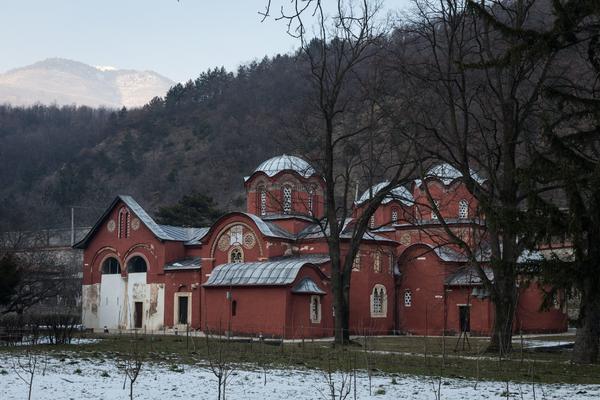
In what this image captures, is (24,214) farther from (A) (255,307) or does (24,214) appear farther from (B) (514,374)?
(B) (514,374)

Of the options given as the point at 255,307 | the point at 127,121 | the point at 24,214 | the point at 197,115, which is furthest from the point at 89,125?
the point at 255,307

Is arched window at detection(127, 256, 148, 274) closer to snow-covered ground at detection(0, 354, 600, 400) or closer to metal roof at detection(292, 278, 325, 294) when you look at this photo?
metal roof at detection(292, 278, 325, 294)

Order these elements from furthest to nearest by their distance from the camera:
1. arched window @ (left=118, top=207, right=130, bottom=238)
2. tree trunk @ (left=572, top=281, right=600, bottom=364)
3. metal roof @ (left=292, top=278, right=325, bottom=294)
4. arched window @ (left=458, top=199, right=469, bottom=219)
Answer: arched window @ (left=118, top=207, right=130, bottom=238) < arched window @ (left=458, top=199, right=469, bottom=219) < metal roof @ (left=292, top=278, right=325, bottom=294) < tree trunk @ (left=572, top=281, right=600, bottom=364)

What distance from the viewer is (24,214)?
79.0m

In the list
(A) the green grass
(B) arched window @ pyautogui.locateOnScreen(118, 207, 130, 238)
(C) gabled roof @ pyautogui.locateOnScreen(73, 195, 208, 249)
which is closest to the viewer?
(A) the green grass

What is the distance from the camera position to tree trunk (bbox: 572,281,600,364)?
18547mm

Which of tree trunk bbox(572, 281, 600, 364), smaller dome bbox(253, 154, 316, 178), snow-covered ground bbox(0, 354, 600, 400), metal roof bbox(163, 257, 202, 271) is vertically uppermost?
smaller dome bbox(253, 154, 316, 178)

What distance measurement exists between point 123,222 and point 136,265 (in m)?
2.38

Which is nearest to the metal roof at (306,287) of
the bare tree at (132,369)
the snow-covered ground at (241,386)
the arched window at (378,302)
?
the arched window at (378,302)

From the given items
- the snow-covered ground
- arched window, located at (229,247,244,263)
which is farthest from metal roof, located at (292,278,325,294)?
the snow-covered ground

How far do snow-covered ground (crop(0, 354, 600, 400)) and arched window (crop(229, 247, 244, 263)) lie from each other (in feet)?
68.6

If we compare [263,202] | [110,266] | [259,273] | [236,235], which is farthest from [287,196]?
[110,266]

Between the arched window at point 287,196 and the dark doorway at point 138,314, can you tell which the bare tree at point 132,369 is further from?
the dark doorway at point 138,314

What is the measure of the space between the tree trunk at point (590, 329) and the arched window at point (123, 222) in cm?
2733
